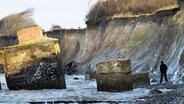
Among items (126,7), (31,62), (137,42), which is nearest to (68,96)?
(31,62)

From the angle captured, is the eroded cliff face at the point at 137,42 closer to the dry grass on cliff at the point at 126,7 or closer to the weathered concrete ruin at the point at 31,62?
the dry grass on cliff at the point at 126,7

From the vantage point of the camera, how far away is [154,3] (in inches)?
1713

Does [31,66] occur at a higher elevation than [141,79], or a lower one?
higher

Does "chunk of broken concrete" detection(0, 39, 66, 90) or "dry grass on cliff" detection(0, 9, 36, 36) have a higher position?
"chunk of broken concrete" detection(0, 39, 66, 90)

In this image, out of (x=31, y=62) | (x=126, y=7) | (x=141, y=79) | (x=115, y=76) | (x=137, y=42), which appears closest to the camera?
(x=115, y=76)

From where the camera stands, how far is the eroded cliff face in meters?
31.6

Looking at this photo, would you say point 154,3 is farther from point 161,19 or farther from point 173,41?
point 173,41

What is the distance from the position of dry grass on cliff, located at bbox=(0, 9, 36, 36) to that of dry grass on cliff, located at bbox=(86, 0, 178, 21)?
2838 centimetres

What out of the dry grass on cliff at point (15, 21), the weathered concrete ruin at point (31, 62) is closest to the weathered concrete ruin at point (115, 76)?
the weathered concrete ruin at point (31, 62)

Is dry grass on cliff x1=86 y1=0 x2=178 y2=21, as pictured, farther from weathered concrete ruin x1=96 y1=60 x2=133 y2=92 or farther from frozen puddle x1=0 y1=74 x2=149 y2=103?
frozen puddle x1=0 y1=74 x2=149 y2=103

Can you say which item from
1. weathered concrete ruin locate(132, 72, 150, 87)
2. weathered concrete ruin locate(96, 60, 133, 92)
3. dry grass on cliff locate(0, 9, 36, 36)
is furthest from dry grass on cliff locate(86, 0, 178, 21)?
dry grass on cliff locate(0, 9, 36, 36)

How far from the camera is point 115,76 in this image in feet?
58.0

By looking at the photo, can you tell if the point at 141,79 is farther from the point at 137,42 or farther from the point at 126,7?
the point at 126,7

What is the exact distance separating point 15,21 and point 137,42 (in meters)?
45.5
